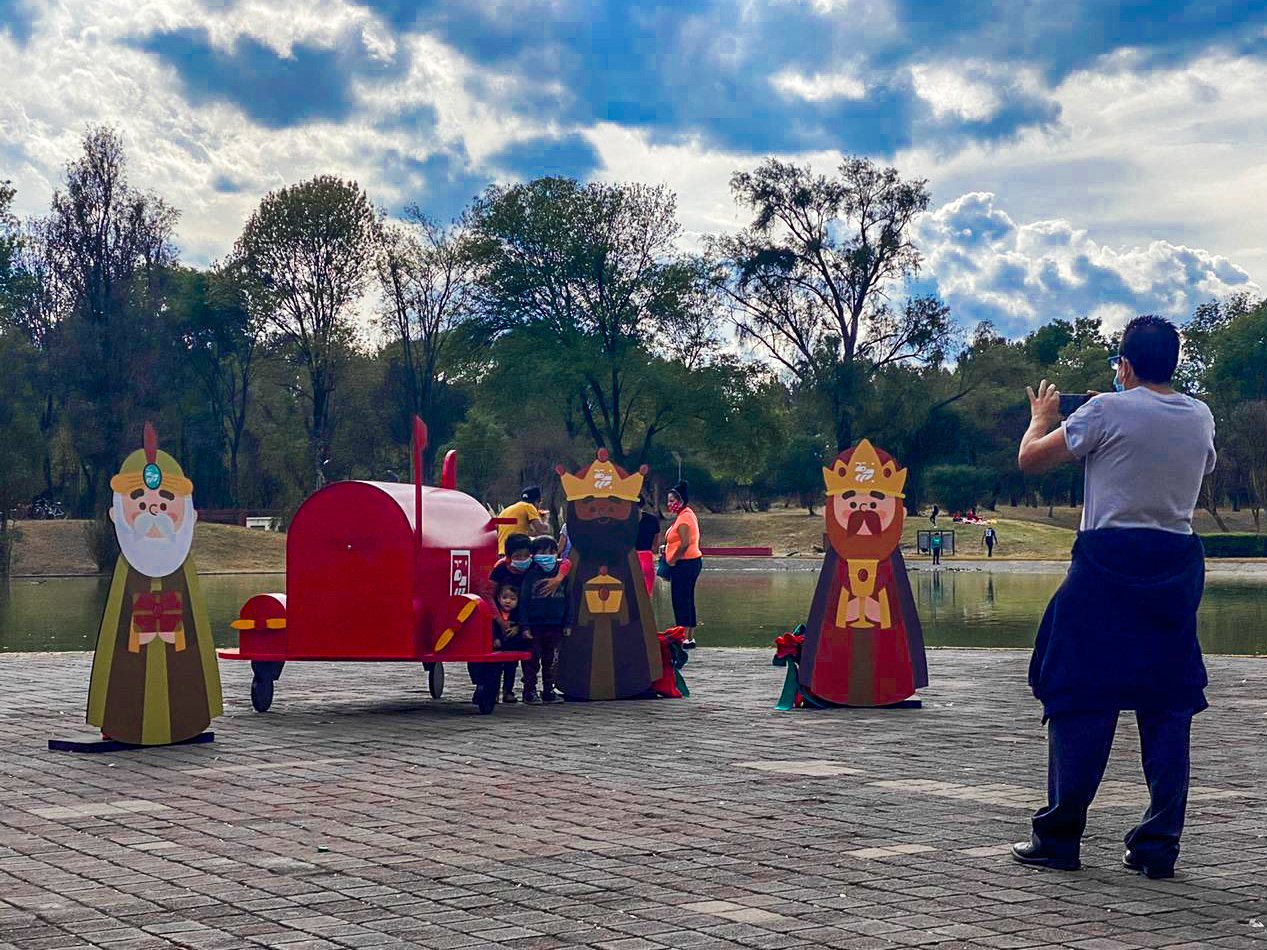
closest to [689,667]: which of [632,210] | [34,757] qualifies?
[34,757]

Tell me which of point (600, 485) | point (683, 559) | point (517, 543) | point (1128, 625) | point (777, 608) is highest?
point (600, 485)

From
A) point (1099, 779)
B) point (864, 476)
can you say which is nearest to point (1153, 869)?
point (1099, 779)

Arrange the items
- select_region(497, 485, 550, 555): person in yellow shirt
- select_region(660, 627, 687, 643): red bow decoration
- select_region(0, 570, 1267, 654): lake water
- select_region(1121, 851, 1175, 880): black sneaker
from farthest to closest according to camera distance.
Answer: select_region(0, 570, 1267, 654): lake water < select_region(497, 485, 550, 555): person in yellow shirt < select_region(660, 627, 687, 643): red bow decoration < select_region(1121, 851, 1175, 880): black sneaker

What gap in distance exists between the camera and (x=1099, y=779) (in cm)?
621

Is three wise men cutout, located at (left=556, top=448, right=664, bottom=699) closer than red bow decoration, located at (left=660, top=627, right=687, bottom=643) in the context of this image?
Yes

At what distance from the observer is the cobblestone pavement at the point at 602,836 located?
5.32 meters

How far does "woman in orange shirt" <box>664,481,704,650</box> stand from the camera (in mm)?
18156

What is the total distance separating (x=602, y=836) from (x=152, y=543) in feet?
15.2

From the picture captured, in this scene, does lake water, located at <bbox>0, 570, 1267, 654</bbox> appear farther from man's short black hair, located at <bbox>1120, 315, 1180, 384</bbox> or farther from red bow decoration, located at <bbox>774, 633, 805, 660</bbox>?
man's short black hair, located at <bbox>1120, 315, 1180, 384</bbox>

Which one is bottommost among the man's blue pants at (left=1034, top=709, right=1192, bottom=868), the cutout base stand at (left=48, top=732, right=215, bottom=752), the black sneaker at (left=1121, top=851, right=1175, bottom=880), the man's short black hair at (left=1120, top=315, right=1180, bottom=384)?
the cutout base stand at (left=48, top=732, right=215, bottom=752)

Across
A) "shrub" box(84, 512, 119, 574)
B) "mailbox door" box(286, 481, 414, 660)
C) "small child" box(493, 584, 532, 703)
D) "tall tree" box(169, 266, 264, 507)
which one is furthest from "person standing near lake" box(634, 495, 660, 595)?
"tall tree" box(169, 266, 264, 507)

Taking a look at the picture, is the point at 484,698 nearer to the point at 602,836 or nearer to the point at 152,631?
the point at 152,631

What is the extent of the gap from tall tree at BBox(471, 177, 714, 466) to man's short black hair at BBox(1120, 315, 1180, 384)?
5861 centimetres

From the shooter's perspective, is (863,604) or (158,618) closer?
(158,618)
